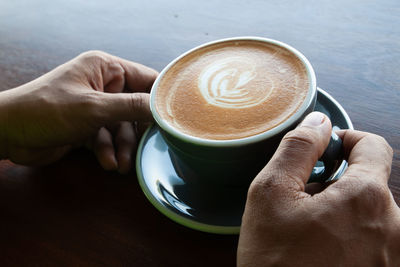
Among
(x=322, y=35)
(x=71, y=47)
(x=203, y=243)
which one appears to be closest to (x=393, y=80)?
(x=322, y=35)

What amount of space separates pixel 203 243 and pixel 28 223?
364mm

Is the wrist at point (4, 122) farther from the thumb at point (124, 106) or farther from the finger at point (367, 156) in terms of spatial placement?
the finger at point (367, 156)

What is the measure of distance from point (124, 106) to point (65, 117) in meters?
0.13

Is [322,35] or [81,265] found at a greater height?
[322,35]

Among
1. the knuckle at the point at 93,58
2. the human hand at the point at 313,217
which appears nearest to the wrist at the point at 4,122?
the knuckle at the point at 93,58

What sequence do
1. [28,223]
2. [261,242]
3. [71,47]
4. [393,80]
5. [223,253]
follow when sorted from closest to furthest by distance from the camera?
1. [261,242]
2. [223,253]
3. [28,223]
4. [393,80]
5. [71,47]

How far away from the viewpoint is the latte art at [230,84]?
0.74 meters

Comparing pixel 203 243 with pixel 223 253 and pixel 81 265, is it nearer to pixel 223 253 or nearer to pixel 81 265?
pixel 223 253

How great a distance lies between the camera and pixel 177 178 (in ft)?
2.58

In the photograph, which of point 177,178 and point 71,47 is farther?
point 71,47

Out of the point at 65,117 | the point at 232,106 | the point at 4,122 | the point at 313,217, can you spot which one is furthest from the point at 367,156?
the point at 4,122

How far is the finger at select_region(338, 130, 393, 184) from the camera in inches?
21.2

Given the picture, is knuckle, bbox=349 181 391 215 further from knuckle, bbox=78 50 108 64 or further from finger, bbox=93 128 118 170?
knuckle, bbox=78 50 108 64

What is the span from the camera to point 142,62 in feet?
3.79
